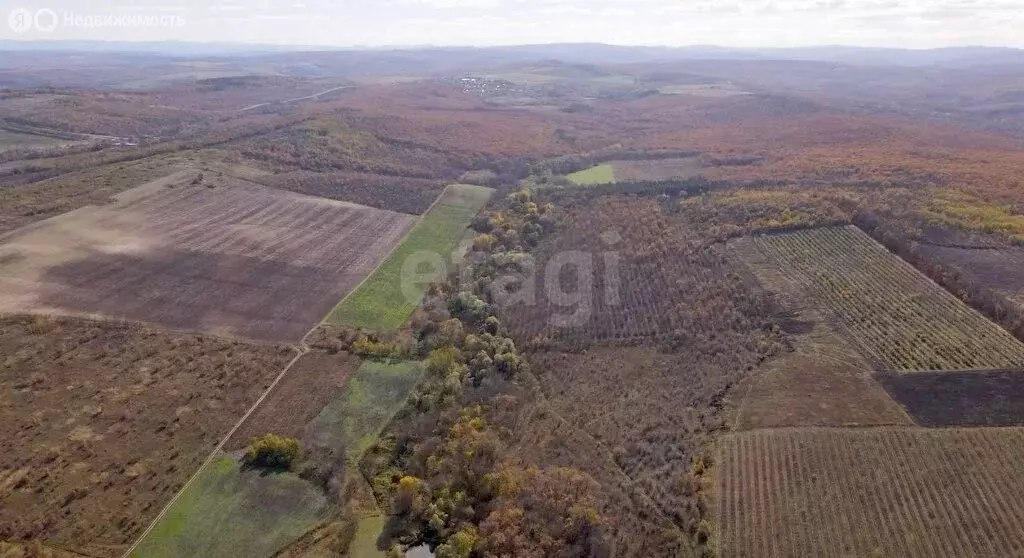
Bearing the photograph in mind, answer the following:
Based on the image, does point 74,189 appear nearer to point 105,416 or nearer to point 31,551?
point 105,416

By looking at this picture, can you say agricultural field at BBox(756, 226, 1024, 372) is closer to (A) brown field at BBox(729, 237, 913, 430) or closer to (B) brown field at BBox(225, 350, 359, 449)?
(A) brown field at BBox(729, 237, 913, 430)

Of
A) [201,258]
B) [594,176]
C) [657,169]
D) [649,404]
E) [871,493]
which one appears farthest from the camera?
[657,169]

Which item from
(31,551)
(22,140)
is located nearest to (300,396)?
(31,551)

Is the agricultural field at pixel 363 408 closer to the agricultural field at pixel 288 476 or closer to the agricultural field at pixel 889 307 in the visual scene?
the agricultural field at pixel 288 476

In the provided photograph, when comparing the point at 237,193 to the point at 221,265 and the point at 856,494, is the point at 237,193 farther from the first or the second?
the point at 856,494

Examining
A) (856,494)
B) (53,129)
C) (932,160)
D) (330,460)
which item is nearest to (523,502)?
(330,460)

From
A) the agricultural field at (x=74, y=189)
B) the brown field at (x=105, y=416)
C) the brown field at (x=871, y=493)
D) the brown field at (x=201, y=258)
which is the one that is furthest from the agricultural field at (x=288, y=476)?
the agricultural field at (x=74, y=189)

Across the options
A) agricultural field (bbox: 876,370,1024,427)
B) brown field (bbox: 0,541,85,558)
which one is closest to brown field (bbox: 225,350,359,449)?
brown field (bbox: 0,541,85,558)
